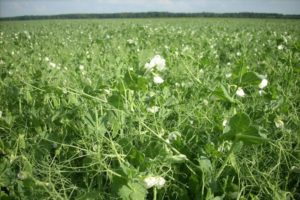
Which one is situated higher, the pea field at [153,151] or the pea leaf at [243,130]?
the pea leaf at [243,130]

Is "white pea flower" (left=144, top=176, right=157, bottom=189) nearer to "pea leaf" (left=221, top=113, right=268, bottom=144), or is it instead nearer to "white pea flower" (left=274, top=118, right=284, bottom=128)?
"pea leaf" (left=221, top=113, right=268, bottom=144)

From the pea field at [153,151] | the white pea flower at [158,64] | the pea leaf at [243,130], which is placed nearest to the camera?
the pea leaf at [243,130]

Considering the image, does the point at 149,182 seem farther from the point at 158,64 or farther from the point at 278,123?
the point at 278,123

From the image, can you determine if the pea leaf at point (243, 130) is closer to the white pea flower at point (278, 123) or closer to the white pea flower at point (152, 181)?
the white pea flower at point (152, 181)

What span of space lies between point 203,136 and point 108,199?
515 millimetres

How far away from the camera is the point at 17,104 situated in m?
2.07

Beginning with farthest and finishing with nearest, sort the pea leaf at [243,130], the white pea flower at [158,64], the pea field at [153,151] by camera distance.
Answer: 1. the white pea flower at [158,64]
2. the pea field at [153,151]
3. the pea leaf at [243,130]

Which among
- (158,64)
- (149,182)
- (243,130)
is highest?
(158,64)

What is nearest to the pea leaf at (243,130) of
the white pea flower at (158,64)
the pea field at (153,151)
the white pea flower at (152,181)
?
the pea field at (153,151)

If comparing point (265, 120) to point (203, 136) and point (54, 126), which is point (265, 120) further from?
point (54, 126)

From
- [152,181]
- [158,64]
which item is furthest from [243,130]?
[158,64]

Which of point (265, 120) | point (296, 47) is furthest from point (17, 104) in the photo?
point (296, 47)

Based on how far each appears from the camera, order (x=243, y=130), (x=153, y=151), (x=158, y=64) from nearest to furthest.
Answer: (x=243, y=130) → (x=153, y=151) → (x=158, y=64)

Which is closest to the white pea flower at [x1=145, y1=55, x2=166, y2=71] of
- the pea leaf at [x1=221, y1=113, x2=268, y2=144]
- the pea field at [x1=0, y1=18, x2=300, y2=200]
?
the pea field at [x1=0, y1=18, x2=300, y2=200]
